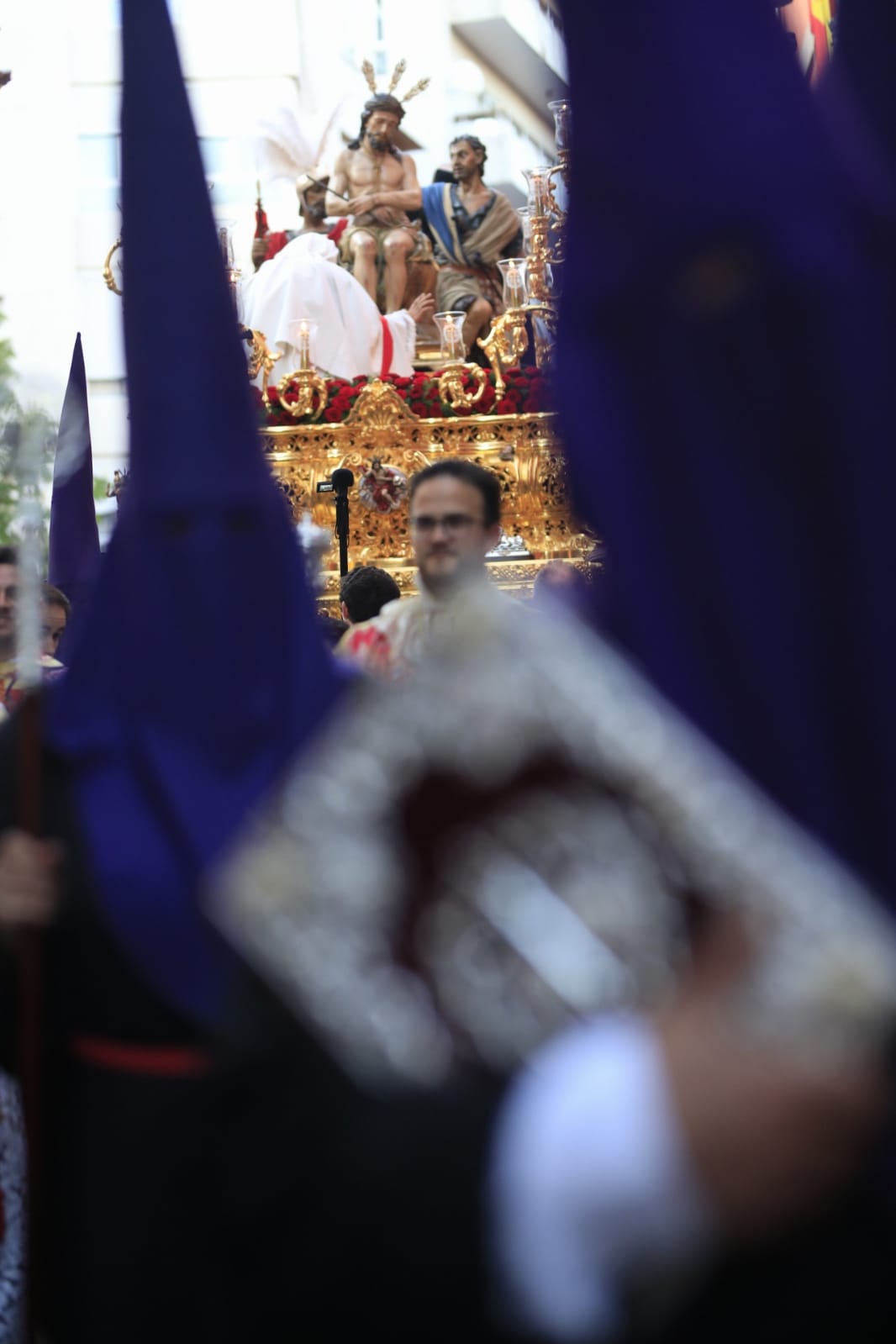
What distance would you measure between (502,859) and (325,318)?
440 inches

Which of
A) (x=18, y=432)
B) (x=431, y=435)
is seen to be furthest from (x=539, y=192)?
(x=18, y=432)

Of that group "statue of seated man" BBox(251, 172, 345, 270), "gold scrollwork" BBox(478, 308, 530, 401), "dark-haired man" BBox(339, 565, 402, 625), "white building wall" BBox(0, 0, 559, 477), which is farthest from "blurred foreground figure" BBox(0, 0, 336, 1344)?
"white building wall" BBox(0, 0, 559, 477)

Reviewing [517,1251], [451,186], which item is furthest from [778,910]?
[451,186]

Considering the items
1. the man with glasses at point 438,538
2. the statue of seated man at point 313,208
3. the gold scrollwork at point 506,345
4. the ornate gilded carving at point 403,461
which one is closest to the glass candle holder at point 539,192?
the gold scrollwork at point 506,345

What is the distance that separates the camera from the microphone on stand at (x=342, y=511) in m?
8.45

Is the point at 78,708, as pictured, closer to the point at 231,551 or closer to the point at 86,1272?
the point at 231,551

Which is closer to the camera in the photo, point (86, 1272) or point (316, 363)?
point (86, 1272)

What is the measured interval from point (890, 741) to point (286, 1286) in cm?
56

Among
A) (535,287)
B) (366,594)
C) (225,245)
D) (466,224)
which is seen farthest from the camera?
(466,224)

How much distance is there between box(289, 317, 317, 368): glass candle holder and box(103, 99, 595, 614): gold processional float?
0.18m

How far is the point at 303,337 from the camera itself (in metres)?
10.8

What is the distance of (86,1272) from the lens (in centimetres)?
197

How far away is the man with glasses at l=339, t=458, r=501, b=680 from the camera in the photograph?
4.06 metres

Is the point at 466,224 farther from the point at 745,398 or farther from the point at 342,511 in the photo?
the point at 745,398
